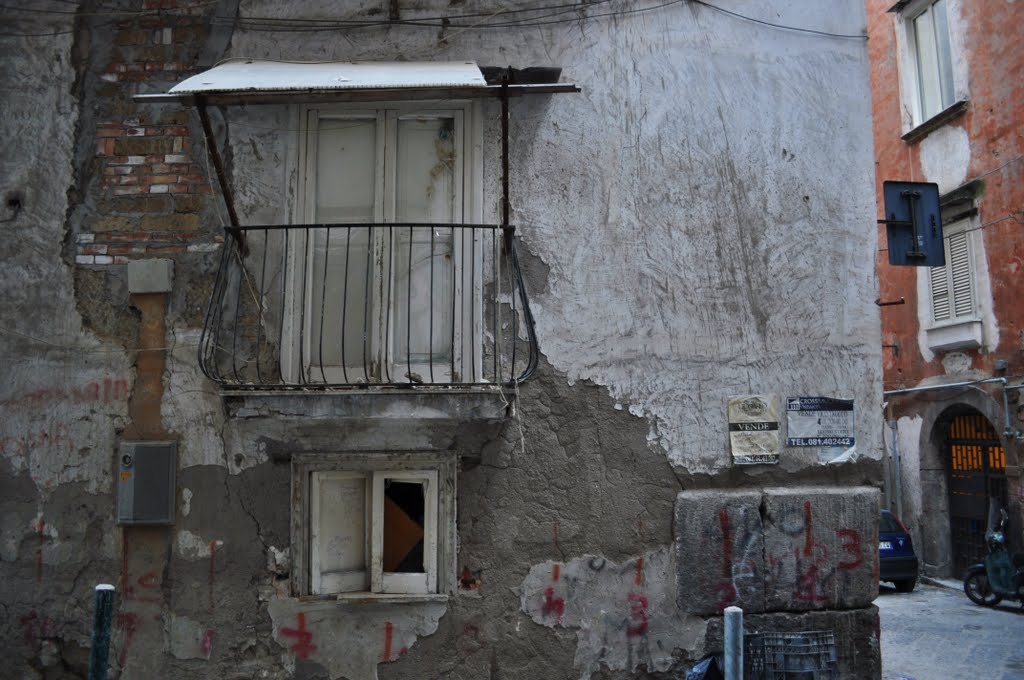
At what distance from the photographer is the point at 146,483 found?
438 centimetres

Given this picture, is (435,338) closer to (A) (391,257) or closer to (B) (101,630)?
(A) (391,257)

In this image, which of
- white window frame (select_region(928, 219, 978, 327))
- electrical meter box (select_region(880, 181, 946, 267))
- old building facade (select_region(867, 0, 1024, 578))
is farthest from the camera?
white window frame (select_region(928, 219, 978, 327))

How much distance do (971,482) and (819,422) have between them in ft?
27.6

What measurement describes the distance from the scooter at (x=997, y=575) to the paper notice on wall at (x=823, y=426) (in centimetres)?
621

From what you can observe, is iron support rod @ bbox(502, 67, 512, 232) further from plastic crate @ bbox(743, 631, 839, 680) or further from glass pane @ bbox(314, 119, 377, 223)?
plastic crate @ bbox(743, 631, 839, 680)

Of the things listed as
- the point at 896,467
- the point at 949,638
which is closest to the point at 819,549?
the point at 949,638

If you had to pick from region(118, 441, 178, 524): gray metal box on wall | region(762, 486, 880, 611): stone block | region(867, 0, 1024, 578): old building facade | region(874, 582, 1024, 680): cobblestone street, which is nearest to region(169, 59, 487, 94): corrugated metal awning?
region(118, 441, 178, 524): gray metal box on wall

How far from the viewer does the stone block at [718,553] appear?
4.46 m

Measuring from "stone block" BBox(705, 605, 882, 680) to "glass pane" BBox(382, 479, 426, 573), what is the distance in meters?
1.67

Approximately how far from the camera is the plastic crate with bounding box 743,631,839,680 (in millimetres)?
4453

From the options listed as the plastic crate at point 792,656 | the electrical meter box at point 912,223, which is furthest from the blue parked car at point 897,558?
the plastic crate at point 792,656

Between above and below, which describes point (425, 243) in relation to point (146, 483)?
above

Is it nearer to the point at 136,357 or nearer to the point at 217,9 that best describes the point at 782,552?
the point at 136,357

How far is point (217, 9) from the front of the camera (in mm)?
4754
